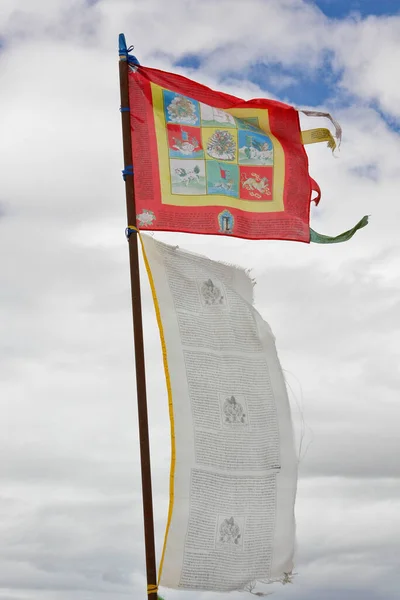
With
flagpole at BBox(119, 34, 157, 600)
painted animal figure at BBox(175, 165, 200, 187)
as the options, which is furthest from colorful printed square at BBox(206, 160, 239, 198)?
flagpole at BBox(119, 34, 157, 600)

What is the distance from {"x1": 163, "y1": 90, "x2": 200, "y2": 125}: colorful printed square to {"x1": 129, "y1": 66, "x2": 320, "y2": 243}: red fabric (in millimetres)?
90

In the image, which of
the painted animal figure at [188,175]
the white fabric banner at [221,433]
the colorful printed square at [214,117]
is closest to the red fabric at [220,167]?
the colorful printed square at [214,117]

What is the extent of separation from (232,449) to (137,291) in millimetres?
2225

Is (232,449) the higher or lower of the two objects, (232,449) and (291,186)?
the lower

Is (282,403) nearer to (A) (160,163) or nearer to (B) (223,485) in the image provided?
(B) (223,485)

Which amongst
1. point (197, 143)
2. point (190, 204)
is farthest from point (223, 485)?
point (197, 143)

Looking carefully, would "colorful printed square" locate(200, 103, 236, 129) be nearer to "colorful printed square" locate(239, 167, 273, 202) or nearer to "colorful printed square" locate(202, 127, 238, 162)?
"colorful printed square" locate(202, 127, 238, 162)

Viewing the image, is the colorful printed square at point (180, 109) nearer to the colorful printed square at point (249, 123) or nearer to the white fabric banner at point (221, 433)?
the colorful printed square at point (249, 123)

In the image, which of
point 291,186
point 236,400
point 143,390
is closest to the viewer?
point 143,390

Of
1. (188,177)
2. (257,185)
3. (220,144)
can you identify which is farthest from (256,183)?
(188,177)

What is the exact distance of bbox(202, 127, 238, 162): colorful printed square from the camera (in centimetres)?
1396

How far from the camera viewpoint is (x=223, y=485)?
12.7 meters

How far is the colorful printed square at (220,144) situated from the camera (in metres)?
14.0

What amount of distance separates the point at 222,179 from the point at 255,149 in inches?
31.5
